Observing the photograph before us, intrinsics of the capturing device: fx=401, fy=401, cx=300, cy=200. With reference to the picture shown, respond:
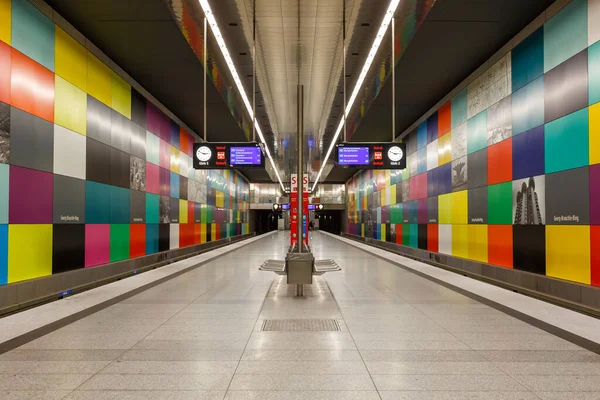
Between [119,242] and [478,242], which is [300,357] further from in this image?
[119,242]

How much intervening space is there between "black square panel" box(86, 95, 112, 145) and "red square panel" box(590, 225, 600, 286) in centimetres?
988

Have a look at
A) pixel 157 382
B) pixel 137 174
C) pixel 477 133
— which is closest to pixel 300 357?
pixel 157 382

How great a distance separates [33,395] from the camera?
10.9 feet

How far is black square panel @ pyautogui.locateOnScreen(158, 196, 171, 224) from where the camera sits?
13.5 m

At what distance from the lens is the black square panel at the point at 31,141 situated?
6.55m

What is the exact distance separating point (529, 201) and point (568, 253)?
1.48 metres

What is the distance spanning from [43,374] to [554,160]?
8.10 meters

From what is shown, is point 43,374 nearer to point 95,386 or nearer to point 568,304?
point 95,386

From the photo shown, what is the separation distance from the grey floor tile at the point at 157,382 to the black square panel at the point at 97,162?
253 inches

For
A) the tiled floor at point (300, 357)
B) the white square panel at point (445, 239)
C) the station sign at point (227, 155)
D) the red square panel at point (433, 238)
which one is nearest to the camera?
the tiled floor at point (300, 357)

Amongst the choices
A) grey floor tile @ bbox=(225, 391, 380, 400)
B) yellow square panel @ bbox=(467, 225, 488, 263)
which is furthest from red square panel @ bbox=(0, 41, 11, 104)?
yellow square panel @ bbox=(467, 225, 488, 263)

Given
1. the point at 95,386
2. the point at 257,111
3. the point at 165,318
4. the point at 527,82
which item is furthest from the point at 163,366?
the point at 257,111

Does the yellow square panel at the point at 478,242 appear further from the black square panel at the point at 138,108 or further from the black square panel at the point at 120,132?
the black square panel at the point at 138,108

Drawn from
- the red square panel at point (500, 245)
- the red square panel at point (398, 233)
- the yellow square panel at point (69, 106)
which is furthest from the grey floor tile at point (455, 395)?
the red square panel at point (398, 233)
